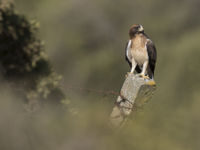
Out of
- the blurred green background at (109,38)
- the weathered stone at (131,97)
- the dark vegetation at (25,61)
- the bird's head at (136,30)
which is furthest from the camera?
the blurred green background at (109,38)

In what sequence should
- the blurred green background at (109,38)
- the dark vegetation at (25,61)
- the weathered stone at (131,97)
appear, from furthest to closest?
the blurred green background at (109,38) < the dark vegetation at (25,61) < the weathered stone at (131,97)

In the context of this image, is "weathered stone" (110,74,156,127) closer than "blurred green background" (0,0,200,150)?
Yes

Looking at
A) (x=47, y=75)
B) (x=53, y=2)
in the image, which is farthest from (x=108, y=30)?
(x=47, y=75)

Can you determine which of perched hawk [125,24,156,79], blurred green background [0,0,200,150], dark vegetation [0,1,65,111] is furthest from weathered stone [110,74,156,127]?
dark vegetation [0,1,65,111]

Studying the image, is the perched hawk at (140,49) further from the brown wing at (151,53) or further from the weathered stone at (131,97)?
the weathered stone at (131,97)

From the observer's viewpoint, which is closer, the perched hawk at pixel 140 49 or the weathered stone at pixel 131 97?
the weathered stone at pixel 131 97

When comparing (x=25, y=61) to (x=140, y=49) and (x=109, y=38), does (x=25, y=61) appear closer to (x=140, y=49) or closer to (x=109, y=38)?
(x=140, y=49)

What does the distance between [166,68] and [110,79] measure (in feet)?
11.3

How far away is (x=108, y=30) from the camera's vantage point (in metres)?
39.1

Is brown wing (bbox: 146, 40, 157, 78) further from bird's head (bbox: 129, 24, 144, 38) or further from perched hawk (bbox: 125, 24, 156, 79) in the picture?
bird's head (bbox: 129, 24, 144, 38)

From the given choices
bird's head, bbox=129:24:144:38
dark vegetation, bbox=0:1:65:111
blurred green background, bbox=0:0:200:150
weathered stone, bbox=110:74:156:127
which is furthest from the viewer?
blurred green background, bbox=0:0:200:150

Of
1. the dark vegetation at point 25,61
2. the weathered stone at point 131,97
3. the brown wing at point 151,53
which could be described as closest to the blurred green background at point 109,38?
the dark vegetation at point 25,61

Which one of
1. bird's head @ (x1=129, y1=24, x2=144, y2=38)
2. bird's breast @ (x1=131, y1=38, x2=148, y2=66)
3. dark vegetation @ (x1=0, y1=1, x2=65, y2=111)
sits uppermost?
dark vegetation @ (x1=0, y1=1, x2=65, y2=111)

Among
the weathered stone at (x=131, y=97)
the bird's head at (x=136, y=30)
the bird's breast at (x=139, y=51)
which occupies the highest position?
the bird's head at (x=136, y=30)
